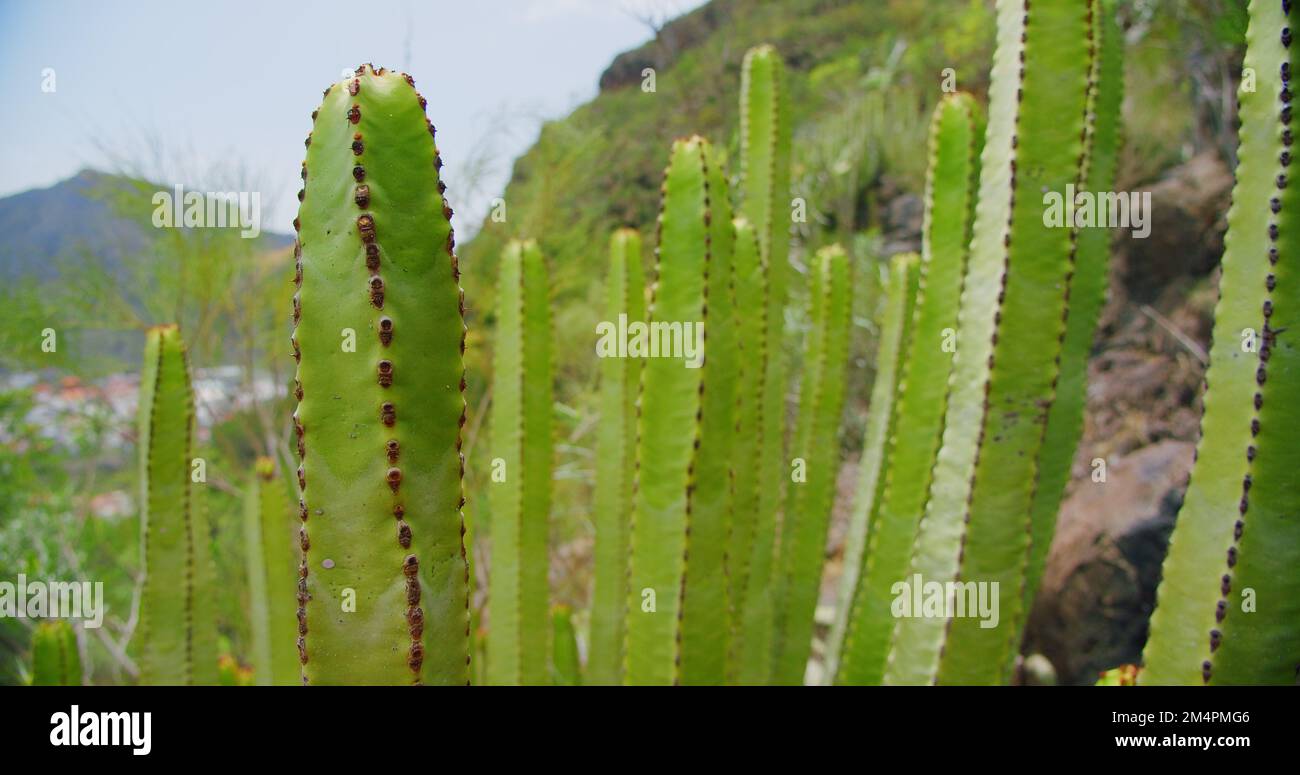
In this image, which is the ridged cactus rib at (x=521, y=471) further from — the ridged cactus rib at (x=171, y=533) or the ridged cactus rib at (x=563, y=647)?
the ridged cactus rib at (x=171, y=533)

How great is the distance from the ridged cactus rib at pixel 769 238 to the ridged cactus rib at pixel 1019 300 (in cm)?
82

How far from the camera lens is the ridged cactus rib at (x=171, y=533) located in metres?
2.17

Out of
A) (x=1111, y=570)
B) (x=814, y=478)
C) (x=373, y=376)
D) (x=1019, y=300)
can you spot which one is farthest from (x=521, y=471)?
(x=1111, y=570)

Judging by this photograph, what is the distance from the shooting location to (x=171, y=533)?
222 centimetres

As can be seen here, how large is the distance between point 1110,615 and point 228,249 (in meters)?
5.53

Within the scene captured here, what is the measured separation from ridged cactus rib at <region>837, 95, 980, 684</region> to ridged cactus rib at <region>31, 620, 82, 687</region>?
A: 248 centimetres

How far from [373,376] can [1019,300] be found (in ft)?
4.39

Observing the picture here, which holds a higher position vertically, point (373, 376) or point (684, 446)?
point (373, 376)

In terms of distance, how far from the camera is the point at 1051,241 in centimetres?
171

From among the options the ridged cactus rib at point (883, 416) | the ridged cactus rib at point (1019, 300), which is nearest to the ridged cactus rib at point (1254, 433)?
the ridged cactus rib at point (1019, 300)

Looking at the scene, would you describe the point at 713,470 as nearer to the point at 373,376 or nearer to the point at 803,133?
the point at 373,376

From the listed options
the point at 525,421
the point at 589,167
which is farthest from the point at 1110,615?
the point at 589,167

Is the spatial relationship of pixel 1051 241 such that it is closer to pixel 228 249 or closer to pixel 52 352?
pixel 228 249

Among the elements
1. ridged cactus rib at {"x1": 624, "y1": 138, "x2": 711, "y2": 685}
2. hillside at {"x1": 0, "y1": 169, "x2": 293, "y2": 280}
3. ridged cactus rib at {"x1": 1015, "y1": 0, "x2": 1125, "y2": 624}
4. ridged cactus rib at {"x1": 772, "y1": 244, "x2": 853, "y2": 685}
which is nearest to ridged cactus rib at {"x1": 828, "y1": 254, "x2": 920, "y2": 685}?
ridged cactus rib at {"x1": 772, "y1": 244, "x2": 853, "y2": 685}
